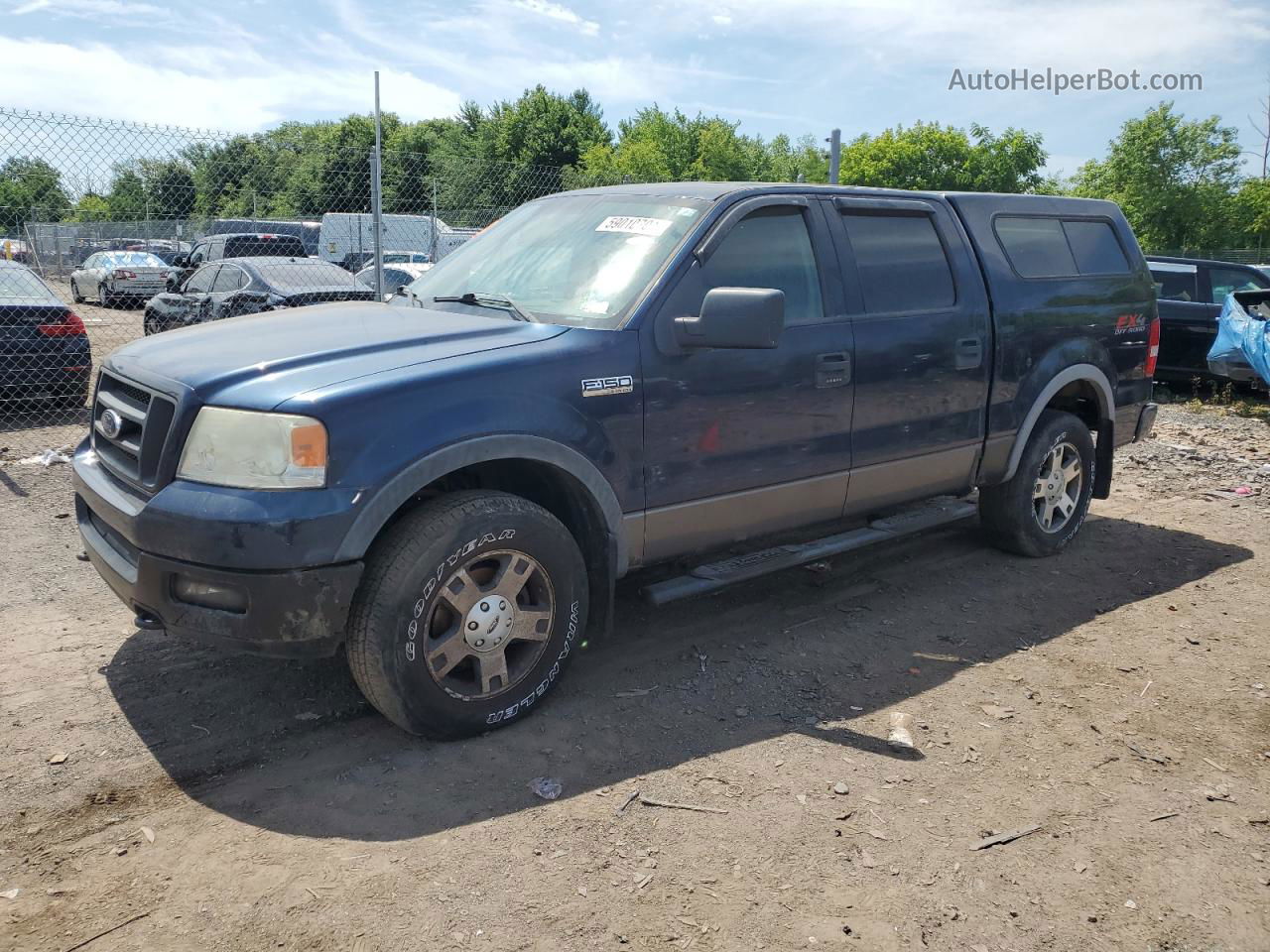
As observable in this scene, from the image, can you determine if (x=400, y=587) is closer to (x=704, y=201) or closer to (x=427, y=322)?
(x=427, y=322)

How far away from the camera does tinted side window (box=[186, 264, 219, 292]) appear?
42.4 feet

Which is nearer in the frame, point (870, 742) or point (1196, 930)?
point (1196, 930)

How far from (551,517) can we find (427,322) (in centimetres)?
98

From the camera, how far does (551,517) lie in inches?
144

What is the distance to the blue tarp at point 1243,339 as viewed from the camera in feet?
33.6

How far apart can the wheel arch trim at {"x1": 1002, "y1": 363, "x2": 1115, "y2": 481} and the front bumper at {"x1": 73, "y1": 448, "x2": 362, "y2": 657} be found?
12.5 feet

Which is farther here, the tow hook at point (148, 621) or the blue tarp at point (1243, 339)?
the blue tarp at point (1243, 339)

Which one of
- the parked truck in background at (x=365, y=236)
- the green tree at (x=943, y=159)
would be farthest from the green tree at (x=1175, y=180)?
the parked truck in background at (x=365, y=236)

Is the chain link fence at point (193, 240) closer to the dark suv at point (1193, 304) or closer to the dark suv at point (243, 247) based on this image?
the dark suv at point (243, 247)

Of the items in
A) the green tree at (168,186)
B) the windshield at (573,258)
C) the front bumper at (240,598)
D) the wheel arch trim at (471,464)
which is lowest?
the front bumper at (240,598)

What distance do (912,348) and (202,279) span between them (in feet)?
37.1

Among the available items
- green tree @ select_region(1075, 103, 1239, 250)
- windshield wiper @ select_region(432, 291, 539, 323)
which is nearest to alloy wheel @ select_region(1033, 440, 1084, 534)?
windshield wiper @ select_region(432, 291, 539, 323)

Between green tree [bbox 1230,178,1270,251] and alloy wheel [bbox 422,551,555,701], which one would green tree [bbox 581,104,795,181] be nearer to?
green tree [bbox 1230,178,1270,251]

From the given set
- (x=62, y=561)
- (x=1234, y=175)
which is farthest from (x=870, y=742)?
(x=1234, y=175)
